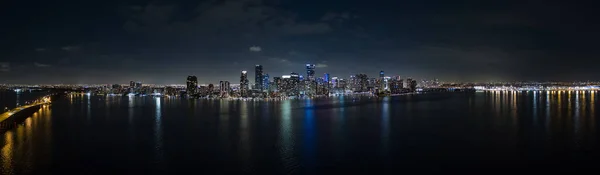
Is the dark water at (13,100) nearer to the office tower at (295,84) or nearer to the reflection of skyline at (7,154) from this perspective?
the reflection of skyline at (7,154)

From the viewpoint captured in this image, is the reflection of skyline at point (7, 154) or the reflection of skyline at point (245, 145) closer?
the reflection of skyline at point (7, 154)

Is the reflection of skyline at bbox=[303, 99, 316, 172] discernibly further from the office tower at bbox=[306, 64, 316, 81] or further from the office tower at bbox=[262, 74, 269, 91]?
the office tower at bbox=[306, 64, 316, 81]

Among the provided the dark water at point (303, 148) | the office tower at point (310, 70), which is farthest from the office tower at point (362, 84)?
the dark water at point (303, 148)

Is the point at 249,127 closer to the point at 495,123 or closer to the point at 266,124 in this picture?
the point at 266,124

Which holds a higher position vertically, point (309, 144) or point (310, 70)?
point (310, 70)

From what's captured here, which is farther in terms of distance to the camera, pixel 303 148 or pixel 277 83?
pixel 277 83

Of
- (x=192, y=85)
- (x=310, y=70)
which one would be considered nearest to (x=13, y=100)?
(x=192, y=85)

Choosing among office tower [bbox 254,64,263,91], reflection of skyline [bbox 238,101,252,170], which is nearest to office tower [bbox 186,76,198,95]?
office tower [bbox 254,64,263,91]

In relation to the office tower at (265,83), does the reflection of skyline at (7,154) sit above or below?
below

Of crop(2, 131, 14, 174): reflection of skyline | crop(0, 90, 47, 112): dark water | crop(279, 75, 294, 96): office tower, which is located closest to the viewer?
crop(2, 131, 14, 174): reflection of skyline

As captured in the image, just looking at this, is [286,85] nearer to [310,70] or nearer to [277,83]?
[277,83]

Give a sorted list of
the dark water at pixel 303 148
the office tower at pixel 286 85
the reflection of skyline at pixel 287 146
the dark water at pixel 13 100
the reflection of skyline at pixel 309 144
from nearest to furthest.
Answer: the dark water at pixel 303 148 → the reflection of skyline at pixel 287 146 → the reflection of skyline at pixel 309 144 → the dark water at pixel 13 100 → the office tower at pixel 286 85

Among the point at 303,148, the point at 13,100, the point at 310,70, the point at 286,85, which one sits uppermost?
the point at 310,70
